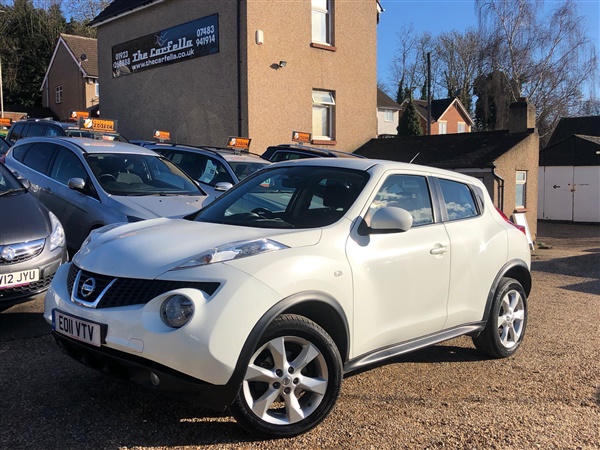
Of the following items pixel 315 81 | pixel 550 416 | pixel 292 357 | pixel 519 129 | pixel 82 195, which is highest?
pixel 315 81

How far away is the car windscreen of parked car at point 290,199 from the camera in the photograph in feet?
13.4

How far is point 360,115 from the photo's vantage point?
62.0ft

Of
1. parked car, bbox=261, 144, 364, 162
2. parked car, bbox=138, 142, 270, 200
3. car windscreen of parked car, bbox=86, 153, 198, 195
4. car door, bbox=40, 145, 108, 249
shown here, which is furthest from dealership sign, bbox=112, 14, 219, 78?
car door, bbox=40, 145, 108, 249

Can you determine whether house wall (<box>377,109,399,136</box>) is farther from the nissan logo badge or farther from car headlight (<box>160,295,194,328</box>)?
car headlight (<box>160,295,194,328</box>)

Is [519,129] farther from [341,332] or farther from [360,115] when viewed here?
[341,332]

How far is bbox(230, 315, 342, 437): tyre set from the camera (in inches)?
131

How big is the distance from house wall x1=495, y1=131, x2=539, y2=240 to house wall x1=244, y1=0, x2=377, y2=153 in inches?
175

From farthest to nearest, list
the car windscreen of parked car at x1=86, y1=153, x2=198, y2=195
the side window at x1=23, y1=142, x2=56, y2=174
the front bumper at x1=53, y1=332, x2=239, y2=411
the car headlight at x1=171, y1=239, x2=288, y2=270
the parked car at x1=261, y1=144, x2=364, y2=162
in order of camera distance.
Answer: the parked car at x1=261, y1=144, x2=364, y2=162, the side window at x1=23, y1=142, x2=56, y2=174, the car windscreen of parked car at x1=86, y1=153, x2=198, y2=195, the car headlight at x1=171, y1=239, x2=288, y2=270, the front bumper at x1=53, y1=332, x2=239, y2=411

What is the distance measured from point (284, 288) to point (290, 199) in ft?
→ 3.97

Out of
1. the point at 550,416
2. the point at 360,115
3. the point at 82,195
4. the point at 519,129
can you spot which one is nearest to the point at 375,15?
the point at 360,115

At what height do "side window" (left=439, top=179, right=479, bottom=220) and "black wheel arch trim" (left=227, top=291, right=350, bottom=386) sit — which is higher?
"side window" (left=439, top=179, right=479, bottom=220)

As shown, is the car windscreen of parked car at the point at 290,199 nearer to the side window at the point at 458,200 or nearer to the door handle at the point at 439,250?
the door handle at the point at 439,250

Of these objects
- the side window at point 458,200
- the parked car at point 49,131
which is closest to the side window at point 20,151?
the parked car at point 49,131

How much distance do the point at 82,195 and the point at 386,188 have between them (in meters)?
4.43
